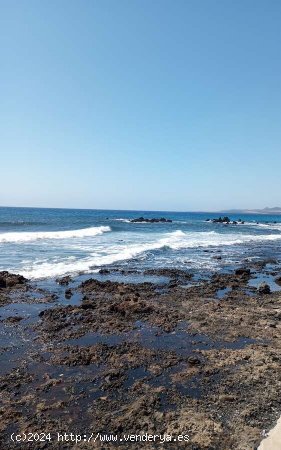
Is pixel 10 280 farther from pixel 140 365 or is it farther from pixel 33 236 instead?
pixel 33 236

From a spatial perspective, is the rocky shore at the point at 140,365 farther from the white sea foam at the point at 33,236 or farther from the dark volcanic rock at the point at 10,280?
the white sea foam at the point at 33,236

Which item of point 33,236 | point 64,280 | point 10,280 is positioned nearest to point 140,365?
point 64,280

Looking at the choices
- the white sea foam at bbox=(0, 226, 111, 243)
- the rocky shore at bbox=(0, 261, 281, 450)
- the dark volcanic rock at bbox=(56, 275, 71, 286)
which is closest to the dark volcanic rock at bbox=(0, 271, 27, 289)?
the rocky shore at bbox=(0, 261, 281, 450)

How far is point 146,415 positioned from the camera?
229 inches

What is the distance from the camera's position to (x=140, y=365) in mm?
7703

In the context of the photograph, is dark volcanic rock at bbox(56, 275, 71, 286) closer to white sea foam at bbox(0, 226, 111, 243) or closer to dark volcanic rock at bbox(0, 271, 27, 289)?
dark volcanic rock at bbox(0, 271, 27, 289)

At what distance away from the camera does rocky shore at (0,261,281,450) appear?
18.2 feet

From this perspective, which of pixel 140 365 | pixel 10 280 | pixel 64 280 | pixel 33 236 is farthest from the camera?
pixel 33 236

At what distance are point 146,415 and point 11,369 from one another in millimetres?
3305

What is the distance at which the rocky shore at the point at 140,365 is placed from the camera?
556 centimetres

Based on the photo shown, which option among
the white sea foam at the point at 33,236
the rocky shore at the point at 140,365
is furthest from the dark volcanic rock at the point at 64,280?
the white sea foam at the point at 33,236

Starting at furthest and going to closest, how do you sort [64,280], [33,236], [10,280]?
1. [33,236]
2. [64,280]
3. [10,280]

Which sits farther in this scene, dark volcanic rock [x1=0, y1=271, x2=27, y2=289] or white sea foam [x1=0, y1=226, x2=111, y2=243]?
white sea foam [x1=0, y1=226, x2=111, y2=243]

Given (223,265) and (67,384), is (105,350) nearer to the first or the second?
(67,384)
